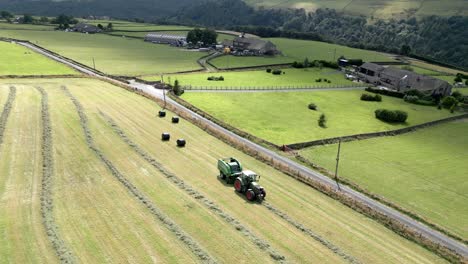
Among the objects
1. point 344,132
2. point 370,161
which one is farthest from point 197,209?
point 344,132

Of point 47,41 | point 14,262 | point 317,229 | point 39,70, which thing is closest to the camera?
point 14,262

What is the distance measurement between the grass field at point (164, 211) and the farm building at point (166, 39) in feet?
411

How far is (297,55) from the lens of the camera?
15138 cm

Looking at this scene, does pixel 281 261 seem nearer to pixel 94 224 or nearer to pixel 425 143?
pixel 94 224

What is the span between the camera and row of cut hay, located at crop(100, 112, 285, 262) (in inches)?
1165

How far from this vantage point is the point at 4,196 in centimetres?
3400

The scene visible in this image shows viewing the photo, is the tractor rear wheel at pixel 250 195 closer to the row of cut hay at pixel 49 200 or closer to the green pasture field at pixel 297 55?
the row of cut hay at pixel 49 200

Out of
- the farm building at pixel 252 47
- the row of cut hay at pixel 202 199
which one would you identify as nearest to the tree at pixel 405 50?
the farm building at pixel 252 47

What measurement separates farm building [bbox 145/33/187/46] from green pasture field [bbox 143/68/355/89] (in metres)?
67.9

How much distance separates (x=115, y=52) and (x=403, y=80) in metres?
102

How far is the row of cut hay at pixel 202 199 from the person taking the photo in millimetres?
29594

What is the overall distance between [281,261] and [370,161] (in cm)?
2810

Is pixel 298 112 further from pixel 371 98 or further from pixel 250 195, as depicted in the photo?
pixel 250 195

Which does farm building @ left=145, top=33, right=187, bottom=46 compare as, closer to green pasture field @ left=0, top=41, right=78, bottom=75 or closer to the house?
the house
